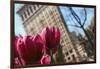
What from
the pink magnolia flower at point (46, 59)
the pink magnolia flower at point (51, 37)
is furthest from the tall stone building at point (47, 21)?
the pink magnolia flower at point (46, 59)

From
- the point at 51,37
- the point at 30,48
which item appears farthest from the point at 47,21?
the point at 30,48

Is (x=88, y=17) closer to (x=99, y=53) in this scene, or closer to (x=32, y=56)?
(x=99, y=53)

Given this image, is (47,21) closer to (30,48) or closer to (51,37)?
(51,37)

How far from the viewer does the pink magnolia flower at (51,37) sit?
219 cm

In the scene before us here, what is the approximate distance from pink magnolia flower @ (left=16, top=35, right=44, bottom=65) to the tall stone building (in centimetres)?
8

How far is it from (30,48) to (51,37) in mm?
265

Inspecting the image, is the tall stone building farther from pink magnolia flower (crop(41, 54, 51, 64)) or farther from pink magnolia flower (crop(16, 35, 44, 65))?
pink magnolia flower (crop(41, 54, 51, 64))

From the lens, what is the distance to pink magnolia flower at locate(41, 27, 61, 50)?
2.19m

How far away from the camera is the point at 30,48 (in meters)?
2.14

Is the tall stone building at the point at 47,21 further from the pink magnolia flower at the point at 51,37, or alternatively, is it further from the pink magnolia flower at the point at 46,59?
the pink magnolia flower at the point at 46,59

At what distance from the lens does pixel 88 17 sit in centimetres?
234

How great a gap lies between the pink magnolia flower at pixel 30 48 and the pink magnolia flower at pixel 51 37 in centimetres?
6

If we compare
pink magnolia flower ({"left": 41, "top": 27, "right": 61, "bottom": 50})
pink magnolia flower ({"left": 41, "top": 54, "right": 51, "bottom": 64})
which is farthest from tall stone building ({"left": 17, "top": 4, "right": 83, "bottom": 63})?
pink magnolia flower ({"left": 41, "top": 54, "right": 51, "bottom": 64})

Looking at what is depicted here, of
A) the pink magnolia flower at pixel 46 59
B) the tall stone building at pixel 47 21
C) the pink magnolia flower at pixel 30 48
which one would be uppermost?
the tall stone building at pixel 47 21
